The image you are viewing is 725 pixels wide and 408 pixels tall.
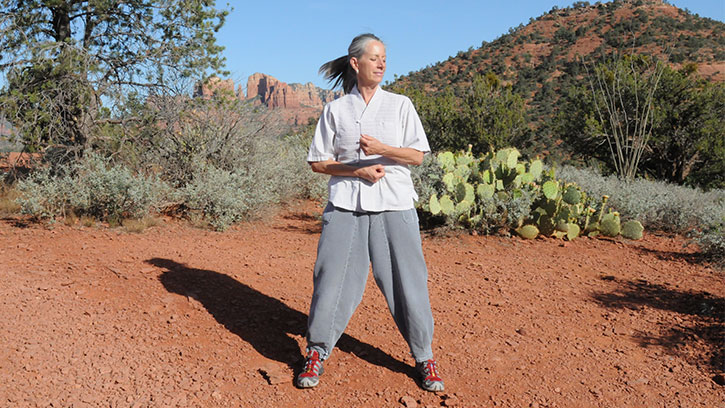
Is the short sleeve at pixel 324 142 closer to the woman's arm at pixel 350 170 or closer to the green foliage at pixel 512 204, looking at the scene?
the woman's arm at pixel 350 170

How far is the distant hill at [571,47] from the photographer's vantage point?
2867 centimetres

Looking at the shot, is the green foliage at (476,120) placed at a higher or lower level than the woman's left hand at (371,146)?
higher

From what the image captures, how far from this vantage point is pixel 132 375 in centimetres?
283

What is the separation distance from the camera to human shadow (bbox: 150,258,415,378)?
10.4 ft

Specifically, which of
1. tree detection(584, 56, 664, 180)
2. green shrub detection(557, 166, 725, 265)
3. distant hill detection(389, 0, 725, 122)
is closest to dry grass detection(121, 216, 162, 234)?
green shrub detection(557, 166, 725, 265)

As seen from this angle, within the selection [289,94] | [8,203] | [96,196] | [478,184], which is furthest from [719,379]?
[289,94]

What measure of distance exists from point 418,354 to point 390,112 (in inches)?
47.8

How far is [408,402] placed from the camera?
264 centimetres

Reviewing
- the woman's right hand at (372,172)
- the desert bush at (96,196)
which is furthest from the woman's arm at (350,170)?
the desert bush at (96,196)

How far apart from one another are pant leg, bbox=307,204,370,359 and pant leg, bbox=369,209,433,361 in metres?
0.07

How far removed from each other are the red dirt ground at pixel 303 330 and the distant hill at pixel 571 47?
75.0 ft

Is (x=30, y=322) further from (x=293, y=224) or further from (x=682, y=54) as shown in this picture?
(x=682, y=54)

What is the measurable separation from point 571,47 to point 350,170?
37.1 m

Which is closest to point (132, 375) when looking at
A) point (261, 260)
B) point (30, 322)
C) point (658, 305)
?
point (30, 322)
